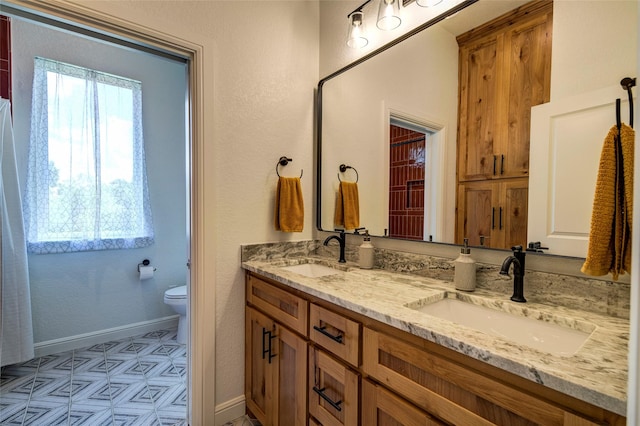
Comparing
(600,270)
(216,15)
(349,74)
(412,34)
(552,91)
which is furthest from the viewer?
(349,74)

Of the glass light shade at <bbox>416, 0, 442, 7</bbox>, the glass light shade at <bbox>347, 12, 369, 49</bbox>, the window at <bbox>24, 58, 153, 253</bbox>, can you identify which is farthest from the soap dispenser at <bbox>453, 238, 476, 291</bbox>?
the window at <bbox>24, 58, 153, 253</bbox>

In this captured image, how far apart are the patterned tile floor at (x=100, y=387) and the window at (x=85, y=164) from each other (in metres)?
0.85

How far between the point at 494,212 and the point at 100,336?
307 cm

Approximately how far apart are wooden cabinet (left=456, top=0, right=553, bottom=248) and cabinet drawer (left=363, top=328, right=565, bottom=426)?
0.60m

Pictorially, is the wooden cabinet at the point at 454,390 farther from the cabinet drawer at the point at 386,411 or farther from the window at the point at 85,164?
the window at the point at 85,164

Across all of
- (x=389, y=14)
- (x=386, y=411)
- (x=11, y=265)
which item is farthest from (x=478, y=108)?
(x=11, y=265)

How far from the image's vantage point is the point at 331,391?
111 cm

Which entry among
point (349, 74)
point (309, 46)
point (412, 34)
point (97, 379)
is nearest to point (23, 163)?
point (97, 379)

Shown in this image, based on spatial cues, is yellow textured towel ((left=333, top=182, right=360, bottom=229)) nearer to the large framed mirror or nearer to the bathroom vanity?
the large framed mirror

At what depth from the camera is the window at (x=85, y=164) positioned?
7.42 ft

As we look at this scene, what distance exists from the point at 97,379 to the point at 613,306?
278 centimetres

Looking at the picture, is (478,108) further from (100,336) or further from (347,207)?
(100,336)

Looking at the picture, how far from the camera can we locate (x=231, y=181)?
1657mm

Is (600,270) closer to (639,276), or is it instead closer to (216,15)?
(639,276)
